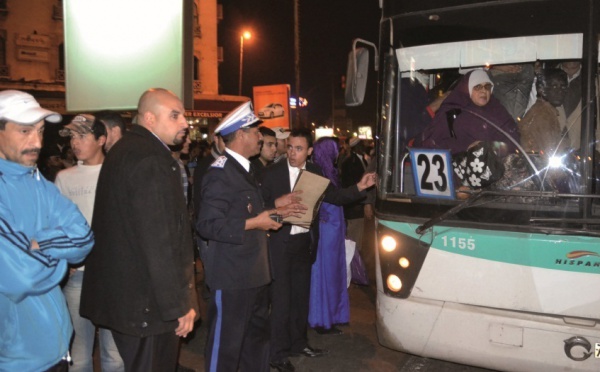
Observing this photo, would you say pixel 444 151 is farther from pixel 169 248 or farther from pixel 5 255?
pixel 5 255

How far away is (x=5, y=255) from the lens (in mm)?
2090

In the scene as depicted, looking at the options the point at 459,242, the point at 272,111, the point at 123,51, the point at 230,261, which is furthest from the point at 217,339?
the point at 272,111

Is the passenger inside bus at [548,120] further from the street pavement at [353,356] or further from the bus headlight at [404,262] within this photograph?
the street pavement at [353,356]

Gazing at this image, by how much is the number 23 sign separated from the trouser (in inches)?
97.6

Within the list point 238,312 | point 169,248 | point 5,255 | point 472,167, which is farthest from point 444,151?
point 5,255

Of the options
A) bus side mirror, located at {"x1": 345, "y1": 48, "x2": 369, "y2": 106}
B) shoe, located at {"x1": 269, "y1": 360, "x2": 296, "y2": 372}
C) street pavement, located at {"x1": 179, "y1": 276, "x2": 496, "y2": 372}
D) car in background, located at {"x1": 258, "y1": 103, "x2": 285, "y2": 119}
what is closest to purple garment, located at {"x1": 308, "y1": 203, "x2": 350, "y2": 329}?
street pavement, located at {"x1": 179, "y1": 276, "x2": 496, "y2": 372}

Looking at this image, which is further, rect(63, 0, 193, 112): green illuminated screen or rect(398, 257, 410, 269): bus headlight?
rect(63, 0, 193, 112): green illuminated screen

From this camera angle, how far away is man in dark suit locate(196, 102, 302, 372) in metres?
3.47

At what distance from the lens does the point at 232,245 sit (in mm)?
3529

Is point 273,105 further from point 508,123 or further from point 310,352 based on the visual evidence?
point 508,123

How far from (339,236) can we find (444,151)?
198cm

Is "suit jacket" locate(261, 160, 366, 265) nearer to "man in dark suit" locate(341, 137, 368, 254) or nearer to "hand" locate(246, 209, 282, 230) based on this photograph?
"hand" locate(246, 209, 282, 230)

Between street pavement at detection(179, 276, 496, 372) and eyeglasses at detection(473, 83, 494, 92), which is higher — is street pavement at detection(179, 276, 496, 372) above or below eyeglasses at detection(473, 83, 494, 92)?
below

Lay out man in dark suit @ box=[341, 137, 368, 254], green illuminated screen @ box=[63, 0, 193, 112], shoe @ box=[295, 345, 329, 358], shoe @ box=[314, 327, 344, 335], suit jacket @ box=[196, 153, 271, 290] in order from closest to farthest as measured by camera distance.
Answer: suit jacket @ box=[196, 153, 271, 290] < shoe @ box=[295, 345, 329, 358] < green illuminated screen @ box=[63, 0, 193, 112] < shoe @ box=[314, 327, 344, 335] < man in dark suit @ box=[341, 137, 368, 254]
